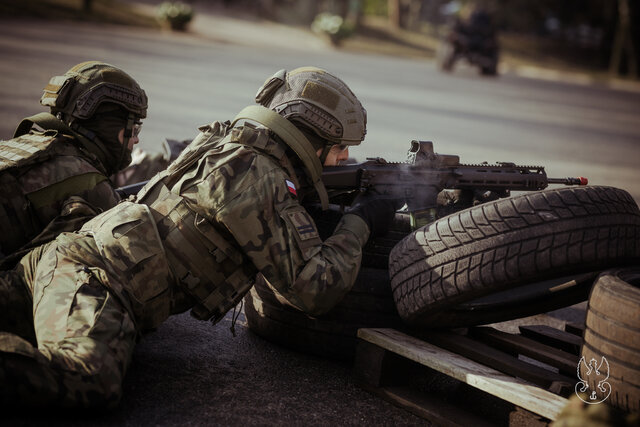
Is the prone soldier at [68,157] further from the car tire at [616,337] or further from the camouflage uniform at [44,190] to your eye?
the car tire at [616,337]

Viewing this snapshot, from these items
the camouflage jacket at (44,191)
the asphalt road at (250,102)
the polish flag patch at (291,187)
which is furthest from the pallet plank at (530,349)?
the camouflage jacket at (44,191)

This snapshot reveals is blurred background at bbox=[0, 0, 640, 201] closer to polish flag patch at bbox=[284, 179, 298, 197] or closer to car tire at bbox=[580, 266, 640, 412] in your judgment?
polish flag patch at bbox=[284, 179, 298, 197]

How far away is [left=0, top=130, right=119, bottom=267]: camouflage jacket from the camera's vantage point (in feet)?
11.0

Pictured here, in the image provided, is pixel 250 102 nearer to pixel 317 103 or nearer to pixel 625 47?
pixel 317 103

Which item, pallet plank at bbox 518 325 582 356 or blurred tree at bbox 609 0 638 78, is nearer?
pallet plank at bbox 518 325 582 356

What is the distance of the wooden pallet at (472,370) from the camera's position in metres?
2.65

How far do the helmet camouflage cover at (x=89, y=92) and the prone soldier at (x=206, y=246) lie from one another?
0.86 m

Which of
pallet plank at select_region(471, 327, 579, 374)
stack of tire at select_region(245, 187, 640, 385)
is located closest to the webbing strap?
stack of tire at select_region(245, 187, 640, 385)

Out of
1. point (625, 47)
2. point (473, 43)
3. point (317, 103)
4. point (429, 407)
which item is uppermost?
point (625, 47)

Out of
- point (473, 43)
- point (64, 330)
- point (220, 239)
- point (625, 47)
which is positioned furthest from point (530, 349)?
point (625, 47)

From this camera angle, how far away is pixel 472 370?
9.21 ft

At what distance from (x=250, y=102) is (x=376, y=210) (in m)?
9.64

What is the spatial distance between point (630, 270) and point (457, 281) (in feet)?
2.22

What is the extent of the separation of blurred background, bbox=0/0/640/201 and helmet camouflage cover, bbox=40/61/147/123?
4.64 meters
